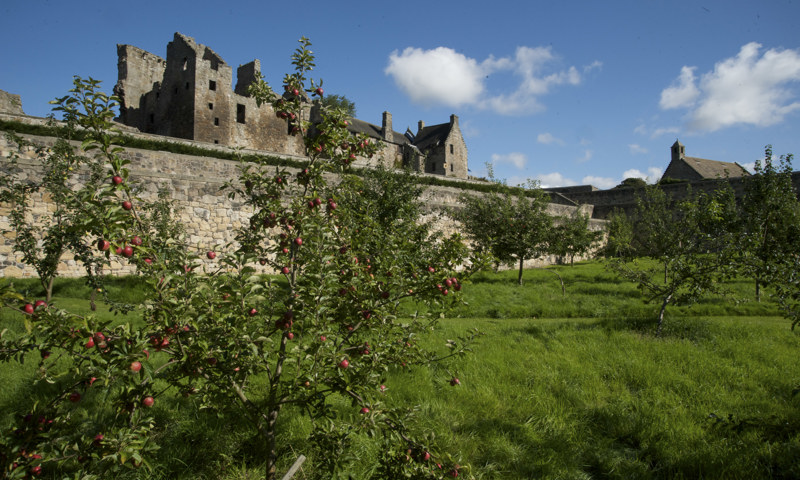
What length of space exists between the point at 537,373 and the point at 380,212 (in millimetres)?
7798

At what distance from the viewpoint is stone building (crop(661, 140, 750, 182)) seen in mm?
51844

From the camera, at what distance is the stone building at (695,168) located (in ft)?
170

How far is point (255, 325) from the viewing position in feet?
9.64

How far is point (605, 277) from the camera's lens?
1759 centimetres

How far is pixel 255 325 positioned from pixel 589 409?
4575 millimetres

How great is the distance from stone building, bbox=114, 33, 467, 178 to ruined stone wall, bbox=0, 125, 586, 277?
15243mm

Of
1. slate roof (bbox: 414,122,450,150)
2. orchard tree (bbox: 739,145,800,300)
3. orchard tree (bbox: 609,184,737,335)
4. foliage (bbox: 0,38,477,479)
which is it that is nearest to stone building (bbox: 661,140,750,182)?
slate roof (bbox: 414,122,450,150)

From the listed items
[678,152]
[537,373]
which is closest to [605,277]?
[537,373]

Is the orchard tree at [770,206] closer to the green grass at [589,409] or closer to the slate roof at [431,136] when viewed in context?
the green grass at [589,409]

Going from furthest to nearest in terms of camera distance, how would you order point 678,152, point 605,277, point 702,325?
point 678,152
point 605,277
point 702,325

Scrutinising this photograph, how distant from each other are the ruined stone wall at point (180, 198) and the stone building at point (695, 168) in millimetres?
52638

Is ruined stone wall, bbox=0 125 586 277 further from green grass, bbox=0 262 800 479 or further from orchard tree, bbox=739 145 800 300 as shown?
orchard tree, bbox=739 145 800 300

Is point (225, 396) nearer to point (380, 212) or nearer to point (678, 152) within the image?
point (380, 212)

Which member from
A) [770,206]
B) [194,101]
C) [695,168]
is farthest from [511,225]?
[695,168]
